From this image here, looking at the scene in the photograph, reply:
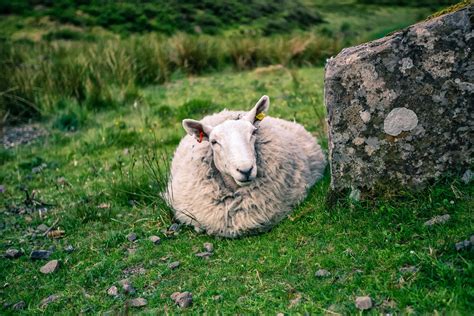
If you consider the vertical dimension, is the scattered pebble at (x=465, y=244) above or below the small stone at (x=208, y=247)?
above

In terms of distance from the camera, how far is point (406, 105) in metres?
3.70

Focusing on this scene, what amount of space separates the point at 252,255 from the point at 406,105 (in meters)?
1.73

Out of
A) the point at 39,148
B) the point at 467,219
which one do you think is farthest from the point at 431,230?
the point at 39,148

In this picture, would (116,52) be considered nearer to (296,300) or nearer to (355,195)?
(355,195)

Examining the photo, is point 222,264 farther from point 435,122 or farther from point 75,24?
point 75,24

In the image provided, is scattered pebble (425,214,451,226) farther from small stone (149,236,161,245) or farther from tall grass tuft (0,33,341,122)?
tall grass tuft (0,33,341,122)

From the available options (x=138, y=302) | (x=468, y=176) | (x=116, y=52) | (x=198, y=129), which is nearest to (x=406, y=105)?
(x=468, y=176)

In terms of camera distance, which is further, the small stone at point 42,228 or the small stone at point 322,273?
the small stone at point 42,228

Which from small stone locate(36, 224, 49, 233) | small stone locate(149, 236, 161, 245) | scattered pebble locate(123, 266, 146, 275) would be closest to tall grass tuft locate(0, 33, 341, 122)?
small stone locate(36, 224, 49, 233)

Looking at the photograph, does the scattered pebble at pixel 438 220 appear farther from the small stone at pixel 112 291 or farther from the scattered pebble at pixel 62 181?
the scattered pebble at pixel 62 181

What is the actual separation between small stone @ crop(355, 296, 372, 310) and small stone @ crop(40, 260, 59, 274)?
2637 mm

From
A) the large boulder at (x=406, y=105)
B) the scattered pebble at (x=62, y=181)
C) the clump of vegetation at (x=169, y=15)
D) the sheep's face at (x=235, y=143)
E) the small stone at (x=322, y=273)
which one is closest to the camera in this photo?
the small stone at (x=322, y=273)

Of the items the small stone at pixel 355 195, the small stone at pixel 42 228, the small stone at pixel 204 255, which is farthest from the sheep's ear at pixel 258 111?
the small stone at pixel 42 228

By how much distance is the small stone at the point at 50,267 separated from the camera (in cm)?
410
